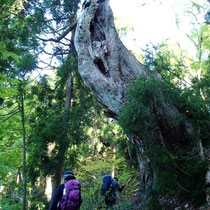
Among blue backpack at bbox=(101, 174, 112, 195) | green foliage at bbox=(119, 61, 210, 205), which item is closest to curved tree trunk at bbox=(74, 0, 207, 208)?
green foliage at bbox=(119, 61, 210, 205)

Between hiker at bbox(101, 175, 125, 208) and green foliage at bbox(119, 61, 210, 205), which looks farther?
hiker at bbox(101, 175, 125, 208)

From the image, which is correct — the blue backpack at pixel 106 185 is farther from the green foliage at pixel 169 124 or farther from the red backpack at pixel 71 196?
the red backpack at pixel 71 196

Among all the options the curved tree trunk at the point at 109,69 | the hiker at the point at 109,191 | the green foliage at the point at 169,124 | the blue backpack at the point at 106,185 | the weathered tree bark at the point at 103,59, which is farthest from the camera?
the blue backpack at the point at 106,185

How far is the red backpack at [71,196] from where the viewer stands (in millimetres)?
3939

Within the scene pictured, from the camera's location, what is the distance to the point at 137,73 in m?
6.44

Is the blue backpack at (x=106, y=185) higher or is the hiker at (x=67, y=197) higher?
the blue backpack at (x=106, y=185)

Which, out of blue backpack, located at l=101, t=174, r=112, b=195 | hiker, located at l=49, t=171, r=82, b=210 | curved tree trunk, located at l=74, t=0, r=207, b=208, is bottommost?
hiker, located at l=49, t=171, r=82, b=210

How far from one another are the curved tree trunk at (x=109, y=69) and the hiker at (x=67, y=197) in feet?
6.46

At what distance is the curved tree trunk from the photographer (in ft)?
17.7

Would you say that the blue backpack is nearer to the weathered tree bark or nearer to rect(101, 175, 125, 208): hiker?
rect(101, 175, 125, 208): hiker

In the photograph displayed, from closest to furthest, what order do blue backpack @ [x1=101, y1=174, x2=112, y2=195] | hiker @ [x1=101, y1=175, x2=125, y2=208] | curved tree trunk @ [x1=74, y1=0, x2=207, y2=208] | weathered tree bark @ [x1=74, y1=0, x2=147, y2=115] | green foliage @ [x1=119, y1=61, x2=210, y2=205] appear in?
green foliage @ [x1=119, y1=61, x2=210, y2=205] < curved tree trunk @ [x1=74, y1=0, x2=207, y2=208] < weathered tree bark @ [x1=74, y1=0, x2=147, y2=115] < hiker @ [x1=101, y1=175, x2=125, y2=208] < blue backpack @ [x1=101, y1=174, x2=112, y2=195]

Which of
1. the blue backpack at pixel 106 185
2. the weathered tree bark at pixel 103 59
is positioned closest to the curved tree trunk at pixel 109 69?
the weathered tree bark at pixel 103 59

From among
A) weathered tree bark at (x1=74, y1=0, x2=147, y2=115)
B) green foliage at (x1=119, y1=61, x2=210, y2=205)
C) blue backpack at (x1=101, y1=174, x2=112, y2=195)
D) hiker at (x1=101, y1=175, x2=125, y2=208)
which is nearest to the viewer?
green foliage at (x1=119, y1=61, x2=210, y2=205)

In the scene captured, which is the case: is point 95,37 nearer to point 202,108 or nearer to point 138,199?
point 202,108
